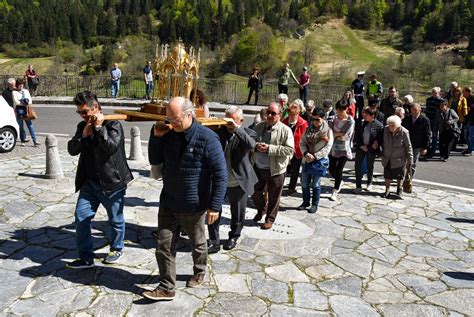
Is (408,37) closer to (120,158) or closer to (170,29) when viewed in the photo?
(170,29)

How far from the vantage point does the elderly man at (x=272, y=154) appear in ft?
20.6

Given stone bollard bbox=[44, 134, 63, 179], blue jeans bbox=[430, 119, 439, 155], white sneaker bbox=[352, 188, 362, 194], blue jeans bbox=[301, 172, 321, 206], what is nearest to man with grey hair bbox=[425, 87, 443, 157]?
blue jeans bbox=[430, 119, 439, 155]

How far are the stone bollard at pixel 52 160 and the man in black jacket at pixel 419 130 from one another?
721cm

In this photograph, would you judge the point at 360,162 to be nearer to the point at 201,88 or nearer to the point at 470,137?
the point at 470,137

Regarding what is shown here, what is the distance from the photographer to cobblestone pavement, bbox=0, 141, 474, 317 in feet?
15.2

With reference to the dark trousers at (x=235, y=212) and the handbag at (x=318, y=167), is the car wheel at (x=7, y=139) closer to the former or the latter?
the dark trousers at (x=235, y=212)

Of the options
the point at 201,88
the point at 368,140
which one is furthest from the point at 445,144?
the point at 201,88

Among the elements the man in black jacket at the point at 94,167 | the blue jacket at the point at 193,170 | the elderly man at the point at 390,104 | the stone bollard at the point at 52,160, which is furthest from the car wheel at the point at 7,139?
the elderly man at the point at 390,104

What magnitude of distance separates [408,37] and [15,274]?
71392 millimetres

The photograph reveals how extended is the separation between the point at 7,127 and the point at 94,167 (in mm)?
7458

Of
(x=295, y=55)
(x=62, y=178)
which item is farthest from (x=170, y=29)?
(x=62, y=178)

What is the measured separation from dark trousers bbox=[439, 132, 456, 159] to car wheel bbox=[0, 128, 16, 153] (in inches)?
434

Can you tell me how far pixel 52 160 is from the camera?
8859mm

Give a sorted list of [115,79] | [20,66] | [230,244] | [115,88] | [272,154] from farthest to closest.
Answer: [20,66] → [115,88] → [115,79] → [272,154] → [230,244]
